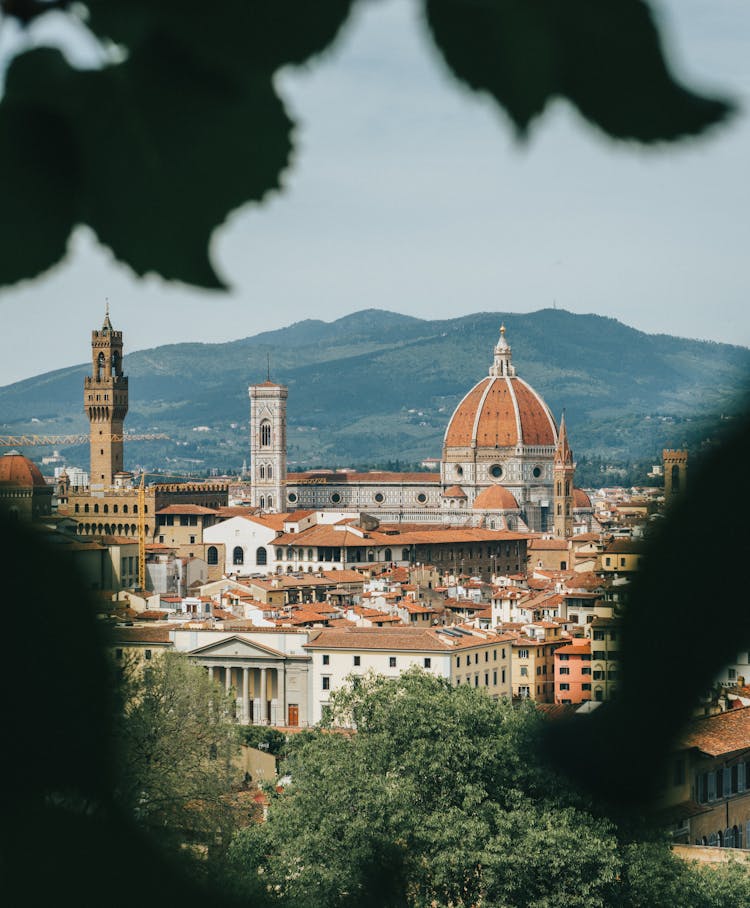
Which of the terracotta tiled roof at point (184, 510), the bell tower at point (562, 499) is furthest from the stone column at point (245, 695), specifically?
the bell tower at point (562, 499)

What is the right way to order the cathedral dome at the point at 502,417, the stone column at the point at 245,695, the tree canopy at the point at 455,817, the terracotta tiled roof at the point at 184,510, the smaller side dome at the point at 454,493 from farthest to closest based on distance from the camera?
the cathedral dome at the point at 502,417 → the smaller side dome at the point at 454,493 → the terracotta tiled roof at the point at 184,510 → the stone column at the point at 245,695 → the tree canopy at the point at 455,817

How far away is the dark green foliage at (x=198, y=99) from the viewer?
0.27 meters

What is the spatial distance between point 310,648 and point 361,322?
19.3 m

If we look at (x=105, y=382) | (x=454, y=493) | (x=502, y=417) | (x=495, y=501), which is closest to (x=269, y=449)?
(x=454, y=493)

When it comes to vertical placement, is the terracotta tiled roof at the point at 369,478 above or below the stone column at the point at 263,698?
above

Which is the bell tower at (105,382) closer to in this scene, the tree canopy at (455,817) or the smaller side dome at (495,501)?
the tree canopy at (455,817)

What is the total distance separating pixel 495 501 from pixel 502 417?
3674mm

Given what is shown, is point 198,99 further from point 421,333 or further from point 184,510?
point 184,510

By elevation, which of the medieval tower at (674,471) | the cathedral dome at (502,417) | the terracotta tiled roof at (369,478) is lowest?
the terracotta tiled roof at (369,478)

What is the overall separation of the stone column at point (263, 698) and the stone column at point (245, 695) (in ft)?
0.57

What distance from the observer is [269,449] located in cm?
4303

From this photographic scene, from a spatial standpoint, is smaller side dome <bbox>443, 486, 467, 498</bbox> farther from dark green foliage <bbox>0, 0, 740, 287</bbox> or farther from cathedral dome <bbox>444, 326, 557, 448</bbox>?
dark green foliage <bbox>0, 0, 740, 287</bbox>

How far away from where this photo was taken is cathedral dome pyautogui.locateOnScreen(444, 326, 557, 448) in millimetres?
44562

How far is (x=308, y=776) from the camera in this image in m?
11.3
